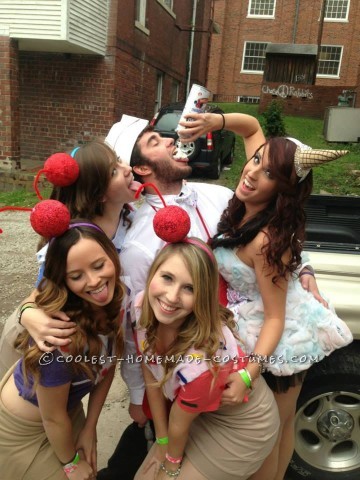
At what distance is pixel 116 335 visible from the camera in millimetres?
1767

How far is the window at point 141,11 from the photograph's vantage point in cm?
1134

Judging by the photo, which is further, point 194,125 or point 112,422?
point 112,422

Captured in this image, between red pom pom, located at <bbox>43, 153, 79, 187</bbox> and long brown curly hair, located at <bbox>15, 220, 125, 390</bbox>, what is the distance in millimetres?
193

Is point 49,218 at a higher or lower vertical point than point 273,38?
lower

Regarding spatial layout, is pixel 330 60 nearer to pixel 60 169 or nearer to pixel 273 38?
pixel 273 38

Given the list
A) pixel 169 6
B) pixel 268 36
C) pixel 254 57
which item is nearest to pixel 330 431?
pixel 169 6

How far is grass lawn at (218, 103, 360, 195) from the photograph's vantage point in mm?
9578

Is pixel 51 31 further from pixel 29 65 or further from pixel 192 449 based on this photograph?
pixel 192 449

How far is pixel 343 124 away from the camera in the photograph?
47.6ft

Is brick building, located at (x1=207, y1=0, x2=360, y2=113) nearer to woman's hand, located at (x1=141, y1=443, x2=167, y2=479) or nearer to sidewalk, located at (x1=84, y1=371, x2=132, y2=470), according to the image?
sidewalk, located at (x1=84, y1=371, x2=132, y2=470)

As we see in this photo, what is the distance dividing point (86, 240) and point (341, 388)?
1.53 metres

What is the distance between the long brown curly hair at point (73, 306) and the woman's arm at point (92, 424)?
0.73ft

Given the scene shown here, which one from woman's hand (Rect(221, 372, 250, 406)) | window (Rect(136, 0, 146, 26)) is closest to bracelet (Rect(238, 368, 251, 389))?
woman's hand (Rect(221, 372, 250, 406))

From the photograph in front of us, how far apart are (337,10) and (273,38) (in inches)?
170
